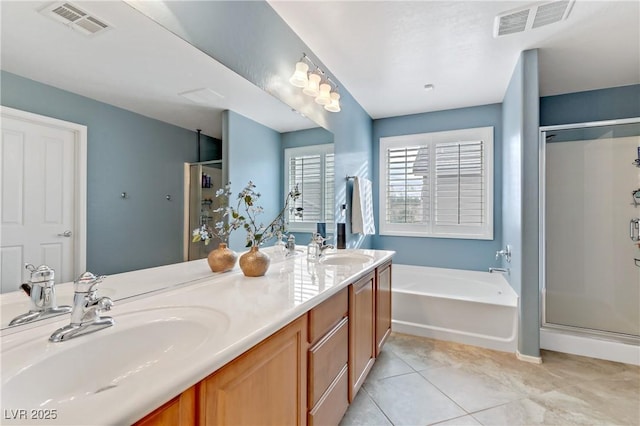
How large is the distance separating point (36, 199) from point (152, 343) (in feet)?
1.69

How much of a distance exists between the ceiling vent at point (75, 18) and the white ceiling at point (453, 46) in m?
1.13

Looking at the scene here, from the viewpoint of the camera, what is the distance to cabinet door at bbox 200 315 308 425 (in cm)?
71

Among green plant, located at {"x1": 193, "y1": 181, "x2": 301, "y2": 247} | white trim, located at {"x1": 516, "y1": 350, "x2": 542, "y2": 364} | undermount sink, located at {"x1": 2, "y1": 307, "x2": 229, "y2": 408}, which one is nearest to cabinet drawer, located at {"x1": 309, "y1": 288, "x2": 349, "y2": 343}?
undermount sink, located at {"x1": 2, "y1": 307, "x2": 229, "y2": 408}

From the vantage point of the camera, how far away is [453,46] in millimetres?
2223

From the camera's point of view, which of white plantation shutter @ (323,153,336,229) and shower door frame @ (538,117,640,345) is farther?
white plantation shutter @ (323,153,336,229)

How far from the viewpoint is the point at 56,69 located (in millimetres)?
843

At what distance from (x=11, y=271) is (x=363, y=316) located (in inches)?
60.8

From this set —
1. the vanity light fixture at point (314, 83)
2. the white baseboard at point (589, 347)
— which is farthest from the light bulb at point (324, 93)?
the white baseboard at point (589, 347)

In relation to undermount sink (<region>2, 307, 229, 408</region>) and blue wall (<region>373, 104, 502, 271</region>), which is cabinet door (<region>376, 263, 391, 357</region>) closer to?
undermount sink (<region>2, 307, 229, 408</region>)

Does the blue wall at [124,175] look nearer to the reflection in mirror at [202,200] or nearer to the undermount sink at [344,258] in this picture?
the reflection in mirror at [202,200]

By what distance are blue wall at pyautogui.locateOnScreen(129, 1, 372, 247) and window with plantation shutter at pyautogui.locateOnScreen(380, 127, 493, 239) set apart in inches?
50.2

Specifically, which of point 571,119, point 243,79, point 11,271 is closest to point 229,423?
point 11,271

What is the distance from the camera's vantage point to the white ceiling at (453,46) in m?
1.83

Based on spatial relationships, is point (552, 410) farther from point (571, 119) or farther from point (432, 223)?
point (571, 119)
